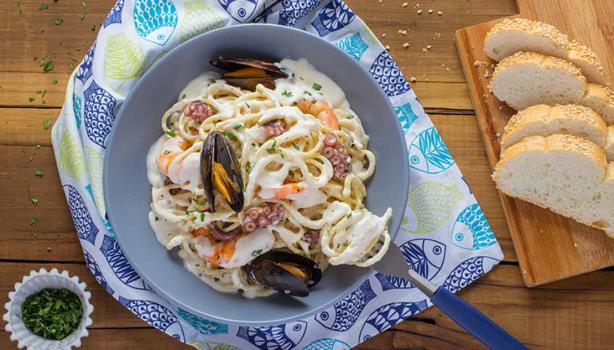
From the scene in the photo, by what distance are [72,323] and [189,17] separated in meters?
1.86

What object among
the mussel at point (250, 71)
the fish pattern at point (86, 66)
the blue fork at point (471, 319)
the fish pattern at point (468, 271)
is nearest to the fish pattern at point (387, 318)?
the fish pattern at point (468, 271)

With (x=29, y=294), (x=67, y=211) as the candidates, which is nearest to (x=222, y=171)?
(x=67, y=211)

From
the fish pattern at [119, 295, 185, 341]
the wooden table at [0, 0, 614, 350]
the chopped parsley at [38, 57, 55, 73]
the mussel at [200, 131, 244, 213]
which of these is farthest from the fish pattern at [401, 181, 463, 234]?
the chopped parsley at [38, 57, 55, 73]

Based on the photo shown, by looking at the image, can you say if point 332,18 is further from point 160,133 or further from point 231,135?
point 160,133

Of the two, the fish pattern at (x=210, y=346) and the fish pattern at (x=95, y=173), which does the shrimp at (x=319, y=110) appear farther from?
the fish pattern at (x=210, y=346)

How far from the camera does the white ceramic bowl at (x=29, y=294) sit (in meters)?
4.14

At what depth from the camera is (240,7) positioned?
431cm

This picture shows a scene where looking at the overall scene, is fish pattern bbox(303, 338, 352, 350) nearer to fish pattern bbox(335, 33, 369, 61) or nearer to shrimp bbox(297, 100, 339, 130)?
shrimp bbox(297, 100, 339, 130)

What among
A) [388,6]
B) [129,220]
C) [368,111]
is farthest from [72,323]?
[388,6]

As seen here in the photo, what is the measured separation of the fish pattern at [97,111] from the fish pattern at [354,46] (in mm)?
1367

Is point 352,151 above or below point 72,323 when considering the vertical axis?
above

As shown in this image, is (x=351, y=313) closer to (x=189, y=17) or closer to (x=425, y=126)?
(x=425, y=126)

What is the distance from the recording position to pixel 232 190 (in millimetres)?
3682

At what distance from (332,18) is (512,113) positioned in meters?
1.22
